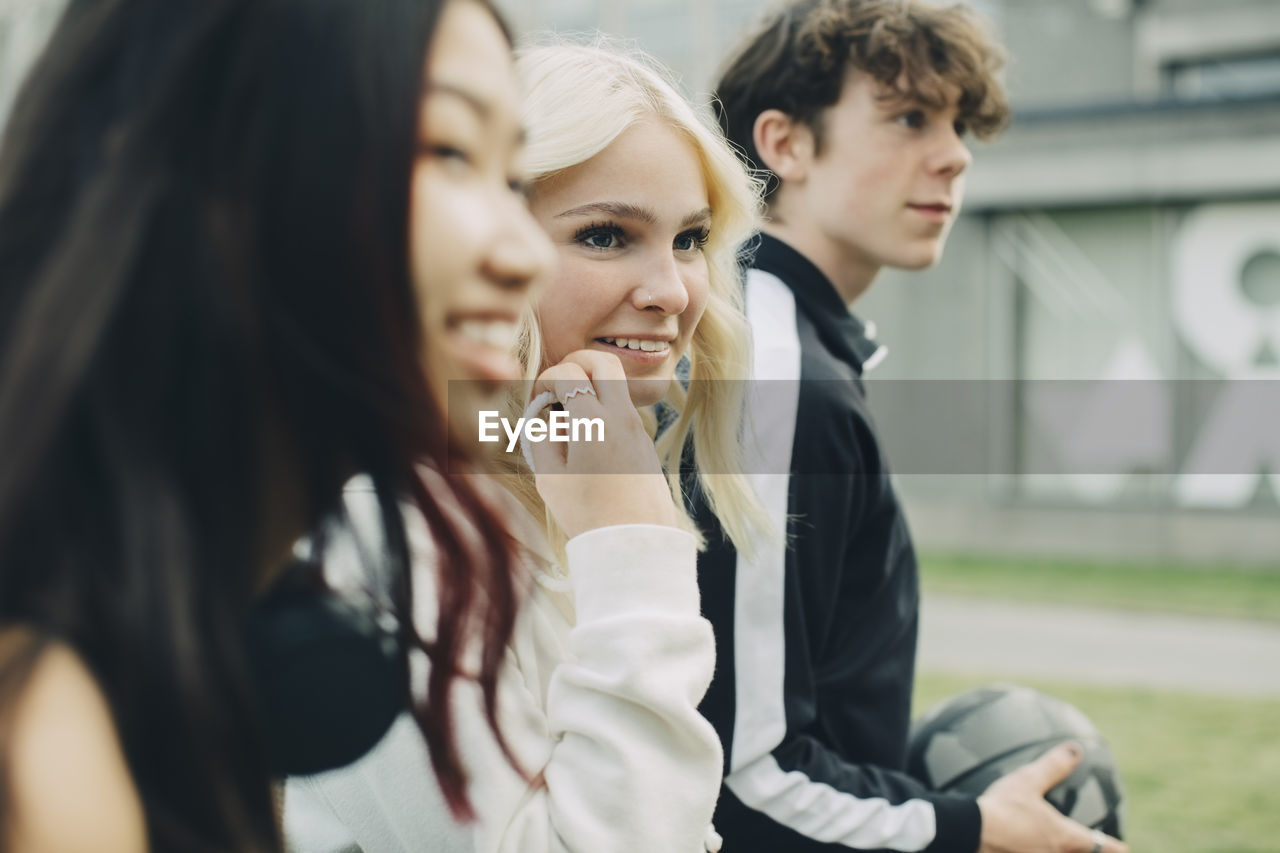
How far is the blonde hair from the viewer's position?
205cm

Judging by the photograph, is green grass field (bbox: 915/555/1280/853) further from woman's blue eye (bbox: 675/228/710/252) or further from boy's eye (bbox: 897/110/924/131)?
woman's blue eye (bbox: 675/228/710/252)

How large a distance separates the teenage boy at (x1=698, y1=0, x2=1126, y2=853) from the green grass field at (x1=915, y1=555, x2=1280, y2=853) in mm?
2992

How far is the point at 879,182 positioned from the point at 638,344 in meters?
1.02

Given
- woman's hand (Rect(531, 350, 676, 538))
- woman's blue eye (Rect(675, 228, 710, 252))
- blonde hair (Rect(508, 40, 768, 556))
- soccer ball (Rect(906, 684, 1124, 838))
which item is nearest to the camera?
woman's hand (Rect(531, 350, 676, 538))

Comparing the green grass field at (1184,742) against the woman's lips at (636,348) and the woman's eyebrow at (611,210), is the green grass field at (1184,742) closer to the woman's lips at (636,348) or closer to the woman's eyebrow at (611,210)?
the woman's lips at (636,348)

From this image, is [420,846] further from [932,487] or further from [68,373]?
[932,487]

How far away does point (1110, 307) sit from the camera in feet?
51.2

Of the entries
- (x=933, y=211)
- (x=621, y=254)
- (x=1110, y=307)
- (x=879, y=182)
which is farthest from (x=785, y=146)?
(x=1110, y=307)

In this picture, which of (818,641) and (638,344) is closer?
(638,344)

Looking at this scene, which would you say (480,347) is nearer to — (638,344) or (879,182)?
(638,344)

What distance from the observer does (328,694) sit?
1091mm

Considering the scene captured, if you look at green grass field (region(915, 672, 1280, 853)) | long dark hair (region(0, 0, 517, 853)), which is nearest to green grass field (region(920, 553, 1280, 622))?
green grass field (region(915, 672, 1280, 853))

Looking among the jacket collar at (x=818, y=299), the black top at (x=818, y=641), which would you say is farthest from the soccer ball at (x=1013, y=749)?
the jacket collar at (x=818, y=299)

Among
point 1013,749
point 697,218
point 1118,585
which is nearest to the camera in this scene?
point 697,218
